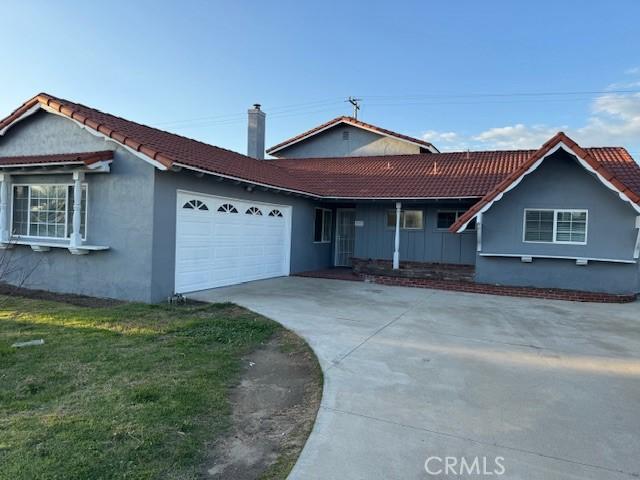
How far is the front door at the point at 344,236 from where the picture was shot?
1755cm

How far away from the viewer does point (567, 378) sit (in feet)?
17.0

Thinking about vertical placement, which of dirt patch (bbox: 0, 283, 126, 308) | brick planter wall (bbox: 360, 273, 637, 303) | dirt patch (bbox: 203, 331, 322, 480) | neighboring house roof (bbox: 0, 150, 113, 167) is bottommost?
dirt patch (bbox: 203, 331, 322, 480)

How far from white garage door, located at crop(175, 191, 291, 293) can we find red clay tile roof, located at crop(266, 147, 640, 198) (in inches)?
114

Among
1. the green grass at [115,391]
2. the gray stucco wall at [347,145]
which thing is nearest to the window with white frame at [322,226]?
the gray stucco wall at [347,145]

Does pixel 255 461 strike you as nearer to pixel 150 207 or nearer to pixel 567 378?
pixel 567 378

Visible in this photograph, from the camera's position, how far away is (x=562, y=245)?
39.2 ft

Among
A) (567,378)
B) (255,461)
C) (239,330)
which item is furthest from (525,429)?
(239,330)

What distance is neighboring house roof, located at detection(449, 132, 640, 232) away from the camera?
10812 mm

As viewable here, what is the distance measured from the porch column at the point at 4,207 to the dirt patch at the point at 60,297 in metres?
1.18

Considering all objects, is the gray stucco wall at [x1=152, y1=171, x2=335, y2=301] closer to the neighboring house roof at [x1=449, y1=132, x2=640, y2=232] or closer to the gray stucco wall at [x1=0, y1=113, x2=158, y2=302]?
the gray stucco wall at [x1=0, y1=113, x2=158, y2=302]

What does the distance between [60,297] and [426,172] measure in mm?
12371

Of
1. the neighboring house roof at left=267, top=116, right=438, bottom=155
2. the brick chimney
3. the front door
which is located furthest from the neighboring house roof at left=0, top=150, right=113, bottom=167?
the neighboring house roof at left=267, top=116, right=438, bottom=155

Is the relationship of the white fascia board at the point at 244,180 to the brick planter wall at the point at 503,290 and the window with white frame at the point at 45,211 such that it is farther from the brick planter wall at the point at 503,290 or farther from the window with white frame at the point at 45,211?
the brick planter wall at the point at 503,290

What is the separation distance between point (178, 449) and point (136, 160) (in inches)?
288
